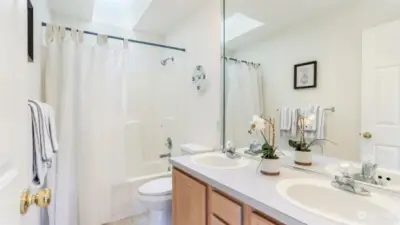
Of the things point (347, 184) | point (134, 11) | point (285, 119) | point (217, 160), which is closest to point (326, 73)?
point (285, 119)

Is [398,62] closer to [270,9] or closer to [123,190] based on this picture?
[270,9]

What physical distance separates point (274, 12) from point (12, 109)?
172 centimetres

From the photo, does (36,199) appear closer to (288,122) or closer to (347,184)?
(347,184)

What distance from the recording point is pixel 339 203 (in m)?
1.07

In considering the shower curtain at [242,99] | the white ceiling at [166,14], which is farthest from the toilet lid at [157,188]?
the white ceiling at [166,14]

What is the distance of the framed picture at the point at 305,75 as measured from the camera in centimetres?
144

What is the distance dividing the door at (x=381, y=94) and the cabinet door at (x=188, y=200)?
969mm

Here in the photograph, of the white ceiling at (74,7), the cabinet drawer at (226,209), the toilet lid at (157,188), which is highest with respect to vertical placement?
the white ceiling at (74,7)

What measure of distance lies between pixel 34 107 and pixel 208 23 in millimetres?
1792

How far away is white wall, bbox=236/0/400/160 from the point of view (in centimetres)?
123

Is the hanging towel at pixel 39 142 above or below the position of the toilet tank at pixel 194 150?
above

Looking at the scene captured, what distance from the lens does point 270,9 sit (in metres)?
1.75

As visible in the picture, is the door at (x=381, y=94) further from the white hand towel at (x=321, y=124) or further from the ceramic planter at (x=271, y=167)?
the ceramic planter at (x=271, y=167)

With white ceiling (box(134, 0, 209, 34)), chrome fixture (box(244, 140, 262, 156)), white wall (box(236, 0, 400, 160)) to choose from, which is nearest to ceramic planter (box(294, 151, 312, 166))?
white wall (box(236, 0, 400, 160))
